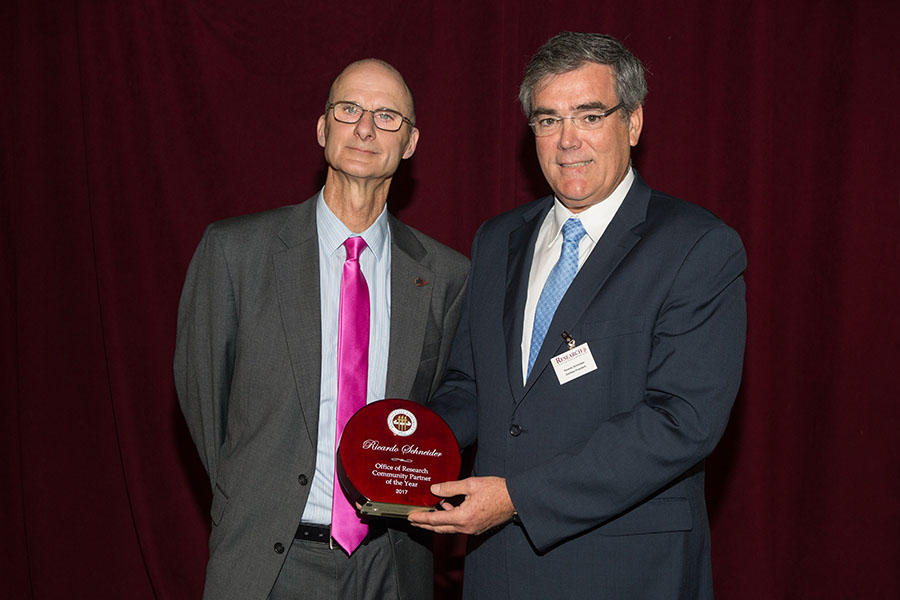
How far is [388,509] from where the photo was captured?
5.98 feet

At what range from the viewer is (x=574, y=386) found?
186cm

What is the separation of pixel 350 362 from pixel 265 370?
8.7 inches

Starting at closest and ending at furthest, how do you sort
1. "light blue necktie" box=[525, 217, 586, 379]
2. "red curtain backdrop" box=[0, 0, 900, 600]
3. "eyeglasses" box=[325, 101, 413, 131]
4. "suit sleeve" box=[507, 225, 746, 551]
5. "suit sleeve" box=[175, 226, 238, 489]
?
"suit sleeve" box=[507, 225, 746, 551], "light blue necktie" box=[525, 217, 586, 379], "suit sleeve" box=[175, 226, 238, 489], "eyeglasses" box=[325, 101, 413, 131], "red curtain backdrop" box=[0, 0, 900, 600]

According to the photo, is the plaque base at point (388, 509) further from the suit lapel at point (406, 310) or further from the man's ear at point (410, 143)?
the man's ear at point (410, 143)

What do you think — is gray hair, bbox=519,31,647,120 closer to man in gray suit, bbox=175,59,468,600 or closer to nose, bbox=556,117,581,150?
nose, bbox=556,117,581,150

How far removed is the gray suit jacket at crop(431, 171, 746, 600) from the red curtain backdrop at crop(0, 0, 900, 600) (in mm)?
1229

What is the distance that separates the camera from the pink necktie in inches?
78.9

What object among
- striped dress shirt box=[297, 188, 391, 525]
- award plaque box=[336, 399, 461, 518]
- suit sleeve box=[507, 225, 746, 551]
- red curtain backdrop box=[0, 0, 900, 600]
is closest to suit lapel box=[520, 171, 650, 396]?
suit sleeve box=[507, 225, 746, 551]

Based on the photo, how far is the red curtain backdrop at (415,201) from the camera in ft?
9.61

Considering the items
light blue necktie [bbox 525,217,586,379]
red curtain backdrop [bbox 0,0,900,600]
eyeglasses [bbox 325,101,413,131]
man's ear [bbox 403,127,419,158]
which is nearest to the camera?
light blue necktie [bbox 525,217,586,379]

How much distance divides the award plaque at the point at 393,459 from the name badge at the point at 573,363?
331 mm

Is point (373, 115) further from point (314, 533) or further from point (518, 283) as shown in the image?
point (314, 533)

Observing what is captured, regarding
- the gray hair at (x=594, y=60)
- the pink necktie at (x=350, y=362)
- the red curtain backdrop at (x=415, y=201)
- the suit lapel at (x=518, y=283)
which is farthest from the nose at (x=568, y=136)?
the red curtain backdrop at (x=415, y=201)

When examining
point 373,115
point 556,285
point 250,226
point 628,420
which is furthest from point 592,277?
point 250,226
